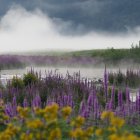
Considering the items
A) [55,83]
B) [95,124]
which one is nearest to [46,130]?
[95,124]

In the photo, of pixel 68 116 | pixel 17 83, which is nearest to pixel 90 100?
pixel 68 116

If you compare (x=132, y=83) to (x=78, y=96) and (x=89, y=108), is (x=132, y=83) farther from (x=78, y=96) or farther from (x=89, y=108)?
(x=89, y=108)

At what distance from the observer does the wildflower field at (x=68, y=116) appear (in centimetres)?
Answer: 454

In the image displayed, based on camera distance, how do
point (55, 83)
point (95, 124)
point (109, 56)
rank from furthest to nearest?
point (109, 56), point (55, 83), point (95, 124)

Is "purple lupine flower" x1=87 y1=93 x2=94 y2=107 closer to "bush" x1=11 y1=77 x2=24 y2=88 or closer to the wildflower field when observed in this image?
the wildflower field

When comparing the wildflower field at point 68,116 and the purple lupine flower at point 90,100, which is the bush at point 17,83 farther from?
the purple lupine flower at point 90,100

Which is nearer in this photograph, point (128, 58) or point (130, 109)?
point (130, 109)

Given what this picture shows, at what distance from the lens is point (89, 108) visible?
34.5ft

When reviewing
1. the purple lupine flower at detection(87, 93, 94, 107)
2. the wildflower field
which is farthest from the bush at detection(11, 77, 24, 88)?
the purple lupine flower at detection(87, 93, 94, 107)

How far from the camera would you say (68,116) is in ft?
33.4

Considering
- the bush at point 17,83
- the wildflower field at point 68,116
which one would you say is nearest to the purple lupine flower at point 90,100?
the wildflower field at point 68,116

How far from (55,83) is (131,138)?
13.2 m

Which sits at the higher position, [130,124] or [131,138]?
[131,138]

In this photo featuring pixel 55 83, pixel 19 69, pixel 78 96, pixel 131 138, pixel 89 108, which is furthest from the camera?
pixel 19 69
